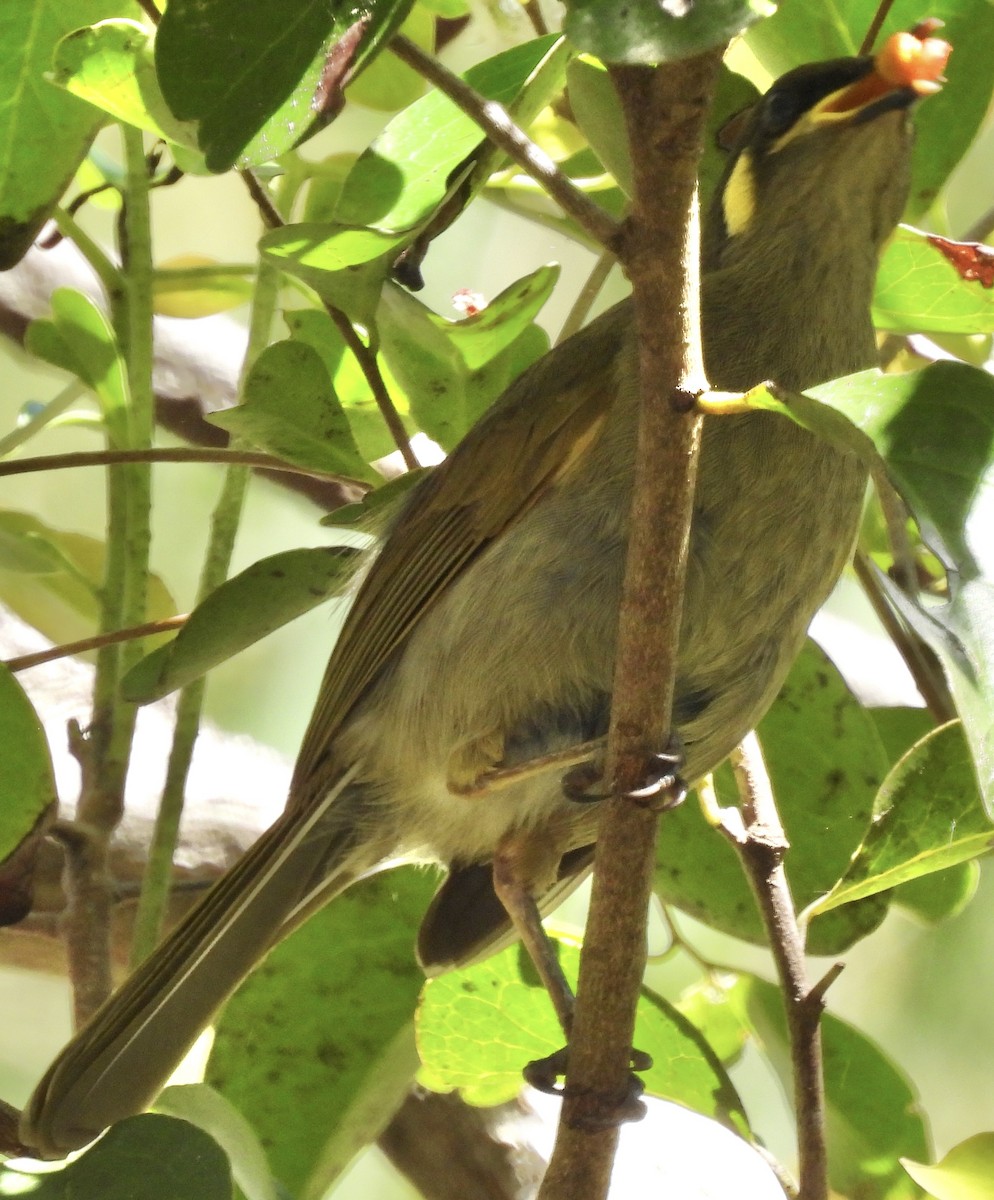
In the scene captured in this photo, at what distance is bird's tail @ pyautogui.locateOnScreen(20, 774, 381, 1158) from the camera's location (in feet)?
4.58

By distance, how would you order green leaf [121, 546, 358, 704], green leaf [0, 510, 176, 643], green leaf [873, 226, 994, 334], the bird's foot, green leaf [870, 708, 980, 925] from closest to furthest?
the bird's foot → green leaf [121, 546, 358, 704] → green leaf [873, 226, 994, 334] → green leaf [870, 708, 980, 925] → green leaf [0, 510, 176, 643]

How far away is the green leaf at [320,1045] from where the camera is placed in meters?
1.52

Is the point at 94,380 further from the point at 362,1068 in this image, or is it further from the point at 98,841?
the point at 362,1068

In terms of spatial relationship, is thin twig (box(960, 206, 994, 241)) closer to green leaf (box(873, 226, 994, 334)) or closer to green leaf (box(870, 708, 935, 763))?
green leaf (box(873, 226, 994, 334))

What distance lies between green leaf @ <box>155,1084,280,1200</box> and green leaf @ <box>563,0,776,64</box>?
83 cm

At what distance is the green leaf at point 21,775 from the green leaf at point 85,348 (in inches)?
20.3

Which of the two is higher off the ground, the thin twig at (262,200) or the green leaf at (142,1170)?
the thin twig at (262,200)

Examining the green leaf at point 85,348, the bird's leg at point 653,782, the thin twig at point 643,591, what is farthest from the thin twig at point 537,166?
the green leaf at point 85,348

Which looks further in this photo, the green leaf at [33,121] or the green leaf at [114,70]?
the green leaf at [33,121]

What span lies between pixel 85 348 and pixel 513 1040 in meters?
0.96

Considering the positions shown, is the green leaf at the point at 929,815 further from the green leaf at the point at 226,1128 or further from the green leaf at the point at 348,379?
the green leaf at the point at 348,379

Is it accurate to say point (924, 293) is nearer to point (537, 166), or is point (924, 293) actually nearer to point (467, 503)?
point (467, 503)

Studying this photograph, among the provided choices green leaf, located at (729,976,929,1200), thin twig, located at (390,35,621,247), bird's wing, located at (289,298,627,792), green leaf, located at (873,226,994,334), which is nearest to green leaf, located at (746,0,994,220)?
green leaf, located at (873,226,994,334)

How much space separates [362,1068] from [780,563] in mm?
729
